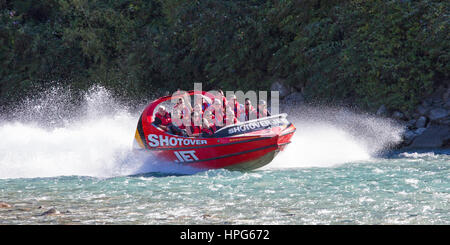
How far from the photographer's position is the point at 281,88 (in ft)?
64.5

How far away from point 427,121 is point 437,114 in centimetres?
32

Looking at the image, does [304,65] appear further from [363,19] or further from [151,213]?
[151,213]

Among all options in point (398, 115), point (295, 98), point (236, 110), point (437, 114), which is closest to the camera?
point (236, 110)

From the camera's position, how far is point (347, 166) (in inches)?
493

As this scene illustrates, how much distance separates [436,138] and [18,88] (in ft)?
59.7

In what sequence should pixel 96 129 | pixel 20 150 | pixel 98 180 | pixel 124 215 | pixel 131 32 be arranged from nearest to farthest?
1. pixel 124 215
2. pixel 98 180
3. pixel 20 150
4. pixel 96 129
5. pixel 131 32

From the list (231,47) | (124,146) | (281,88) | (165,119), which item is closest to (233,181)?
(165,119)

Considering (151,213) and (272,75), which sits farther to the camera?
(272,75)

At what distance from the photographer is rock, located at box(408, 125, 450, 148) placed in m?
15.0

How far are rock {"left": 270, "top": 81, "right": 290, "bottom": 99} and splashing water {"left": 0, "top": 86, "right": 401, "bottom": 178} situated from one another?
4.31 feet

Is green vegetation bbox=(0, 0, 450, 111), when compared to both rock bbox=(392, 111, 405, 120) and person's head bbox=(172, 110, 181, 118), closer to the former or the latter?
rock bbox=(392, 111, 405, 120)

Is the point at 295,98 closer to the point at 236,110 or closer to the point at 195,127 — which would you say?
the point at 236,110
